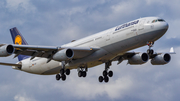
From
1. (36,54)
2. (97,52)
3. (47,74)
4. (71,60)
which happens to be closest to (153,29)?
(97,52)

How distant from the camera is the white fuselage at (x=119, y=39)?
4056 centimetres

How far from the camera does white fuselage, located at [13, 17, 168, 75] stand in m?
40.6

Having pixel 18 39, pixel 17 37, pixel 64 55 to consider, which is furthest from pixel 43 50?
pixel 17 37

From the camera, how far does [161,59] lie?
52.2m

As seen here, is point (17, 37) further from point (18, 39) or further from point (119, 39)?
point (119, 39)

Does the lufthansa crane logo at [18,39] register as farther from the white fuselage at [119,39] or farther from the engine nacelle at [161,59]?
the engine nacelle at [161,59]

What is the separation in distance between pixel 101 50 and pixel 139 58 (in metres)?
9.11

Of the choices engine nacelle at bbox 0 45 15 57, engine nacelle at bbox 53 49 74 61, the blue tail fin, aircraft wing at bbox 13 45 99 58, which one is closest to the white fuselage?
aircraft wing at bbox 13 45 99 58

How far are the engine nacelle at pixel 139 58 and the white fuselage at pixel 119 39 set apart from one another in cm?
590

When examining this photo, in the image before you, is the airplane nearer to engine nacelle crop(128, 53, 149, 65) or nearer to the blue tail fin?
engine nacelle crop(128, 53, 149, 65)

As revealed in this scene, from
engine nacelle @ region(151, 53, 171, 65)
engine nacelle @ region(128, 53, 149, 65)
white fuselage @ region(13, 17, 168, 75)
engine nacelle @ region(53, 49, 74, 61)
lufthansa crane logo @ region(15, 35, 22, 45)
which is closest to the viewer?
white fuselage @ region(13, 17, 168, 75)

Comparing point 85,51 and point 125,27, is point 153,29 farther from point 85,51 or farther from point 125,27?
point 85,51

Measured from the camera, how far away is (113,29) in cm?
4341

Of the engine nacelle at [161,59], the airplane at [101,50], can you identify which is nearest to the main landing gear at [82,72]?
the airplane at [101,50]
